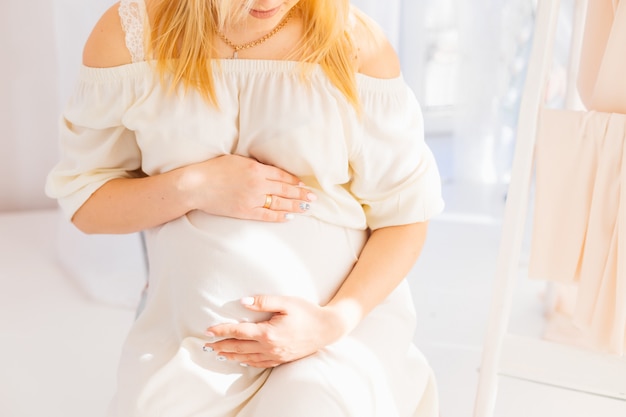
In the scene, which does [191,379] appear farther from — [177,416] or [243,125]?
[243,125]

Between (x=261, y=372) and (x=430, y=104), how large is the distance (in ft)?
4.79

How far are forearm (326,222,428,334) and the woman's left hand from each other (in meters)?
0.03

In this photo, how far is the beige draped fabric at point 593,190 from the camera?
53.0 inches

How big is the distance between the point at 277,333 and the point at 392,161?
337 millimetres

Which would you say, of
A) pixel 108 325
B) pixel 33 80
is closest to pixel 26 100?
pixel 33 80

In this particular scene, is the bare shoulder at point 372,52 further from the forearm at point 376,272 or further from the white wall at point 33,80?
the white wall at point 33,80

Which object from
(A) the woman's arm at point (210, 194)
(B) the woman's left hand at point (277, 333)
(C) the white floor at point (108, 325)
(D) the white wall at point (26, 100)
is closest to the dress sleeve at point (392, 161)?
(A) the woman's arm at point (210, 194)

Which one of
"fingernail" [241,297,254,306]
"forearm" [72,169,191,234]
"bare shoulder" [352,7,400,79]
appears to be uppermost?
"bare shoulder" [352,7,400,79]

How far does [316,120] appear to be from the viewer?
126cm

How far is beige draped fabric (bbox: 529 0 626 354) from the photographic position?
4.42 feet

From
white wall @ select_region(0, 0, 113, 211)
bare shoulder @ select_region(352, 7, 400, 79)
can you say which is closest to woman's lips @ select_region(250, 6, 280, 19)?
bare shoulder @ select_region(352, 7, 400, 79)

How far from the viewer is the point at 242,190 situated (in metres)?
1.25

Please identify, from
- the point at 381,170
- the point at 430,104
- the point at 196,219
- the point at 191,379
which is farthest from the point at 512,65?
the point at 191,379

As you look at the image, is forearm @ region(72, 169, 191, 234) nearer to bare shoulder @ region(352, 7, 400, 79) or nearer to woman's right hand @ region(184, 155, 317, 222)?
woman's right hand @ region(184, 155, 317, 222)
